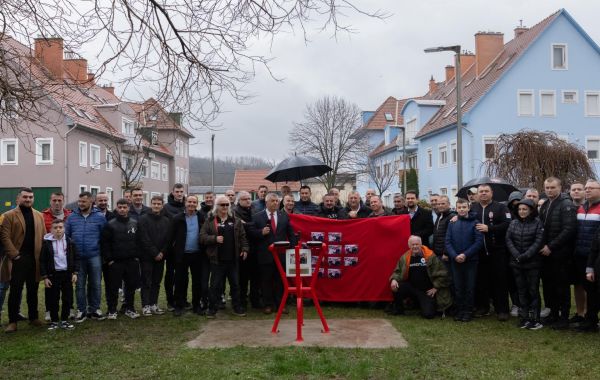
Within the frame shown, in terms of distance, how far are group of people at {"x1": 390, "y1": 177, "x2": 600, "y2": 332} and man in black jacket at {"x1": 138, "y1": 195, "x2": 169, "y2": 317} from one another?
150 inches

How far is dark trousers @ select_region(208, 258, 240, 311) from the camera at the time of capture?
32.5ft

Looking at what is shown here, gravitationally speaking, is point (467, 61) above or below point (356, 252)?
above

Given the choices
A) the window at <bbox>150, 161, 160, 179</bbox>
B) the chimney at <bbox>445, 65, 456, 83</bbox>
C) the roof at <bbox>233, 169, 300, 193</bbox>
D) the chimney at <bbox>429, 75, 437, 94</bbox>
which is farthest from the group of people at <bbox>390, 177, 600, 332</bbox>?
the roof at <bbox>233, 169, 300, 193</bbox>

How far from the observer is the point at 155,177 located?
52281 millimetres

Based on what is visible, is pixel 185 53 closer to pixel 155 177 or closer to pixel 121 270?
pixel 121 270

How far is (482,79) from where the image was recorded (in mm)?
39156

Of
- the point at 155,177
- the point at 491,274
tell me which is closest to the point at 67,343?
the point at 491,274

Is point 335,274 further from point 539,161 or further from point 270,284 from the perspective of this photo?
point 539,161

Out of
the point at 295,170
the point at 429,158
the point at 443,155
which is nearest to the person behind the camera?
the point at 295,170

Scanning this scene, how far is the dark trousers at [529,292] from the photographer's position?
884 cm

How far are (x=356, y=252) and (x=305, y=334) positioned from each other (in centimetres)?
293

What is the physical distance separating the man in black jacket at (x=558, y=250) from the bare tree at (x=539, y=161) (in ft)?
34.9

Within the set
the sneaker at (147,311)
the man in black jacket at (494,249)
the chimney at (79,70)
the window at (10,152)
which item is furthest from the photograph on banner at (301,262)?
the window at (10,152)

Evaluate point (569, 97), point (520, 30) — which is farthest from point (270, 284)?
point (520, 30)
